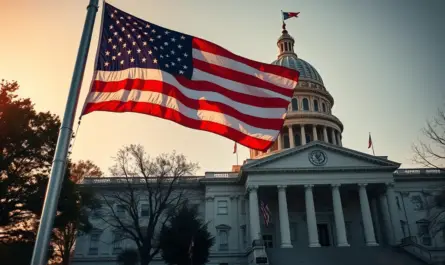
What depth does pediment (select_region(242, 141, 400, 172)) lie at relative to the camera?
47.1 m

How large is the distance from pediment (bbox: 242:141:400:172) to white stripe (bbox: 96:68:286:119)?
37.5 meters

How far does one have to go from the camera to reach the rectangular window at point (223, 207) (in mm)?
50844

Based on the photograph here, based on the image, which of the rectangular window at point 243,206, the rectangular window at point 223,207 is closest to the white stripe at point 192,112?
the rectangular window at point 243,206

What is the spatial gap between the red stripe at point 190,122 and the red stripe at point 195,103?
36 centimetres

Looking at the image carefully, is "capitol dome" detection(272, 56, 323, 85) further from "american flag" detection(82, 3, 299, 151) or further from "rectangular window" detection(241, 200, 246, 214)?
"american flag" detection(82, 3, 299, 151)

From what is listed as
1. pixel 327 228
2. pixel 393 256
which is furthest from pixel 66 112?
pixel 327 228

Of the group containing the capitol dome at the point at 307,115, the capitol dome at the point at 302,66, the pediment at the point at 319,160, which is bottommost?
the pediment at the point at 319,160

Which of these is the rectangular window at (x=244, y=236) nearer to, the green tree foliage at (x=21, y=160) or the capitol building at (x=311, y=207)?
the capitol building at (x=311, y=207)

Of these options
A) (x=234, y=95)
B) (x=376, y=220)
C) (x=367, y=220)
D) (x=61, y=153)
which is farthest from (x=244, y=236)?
(x=61, y=153)

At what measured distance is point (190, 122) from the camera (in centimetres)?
901

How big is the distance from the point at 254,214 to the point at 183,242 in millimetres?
15686

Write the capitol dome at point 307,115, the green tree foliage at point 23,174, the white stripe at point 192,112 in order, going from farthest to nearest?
the capitol dome at point 307,115 < the green tree foliage at point 23,174 < the white stripe at point 192,112

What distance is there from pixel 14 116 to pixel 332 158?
35.5 meters

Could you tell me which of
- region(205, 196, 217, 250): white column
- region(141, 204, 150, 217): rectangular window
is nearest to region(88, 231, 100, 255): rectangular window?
region(141, 204, 150, 217): rectangular window
